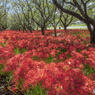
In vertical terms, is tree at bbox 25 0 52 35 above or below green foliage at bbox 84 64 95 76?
above

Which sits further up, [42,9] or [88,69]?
[42,9]

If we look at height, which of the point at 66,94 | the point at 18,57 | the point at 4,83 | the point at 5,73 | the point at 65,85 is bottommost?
the point at 4,83

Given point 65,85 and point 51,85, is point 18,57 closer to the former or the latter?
point 51,85

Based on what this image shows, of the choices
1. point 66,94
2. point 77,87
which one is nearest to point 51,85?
point 66,94

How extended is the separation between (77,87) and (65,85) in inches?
11.5

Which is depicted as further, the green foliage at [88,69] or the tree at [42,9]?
the tree at [42,9]

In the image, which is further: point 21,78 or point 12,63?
point 12,63

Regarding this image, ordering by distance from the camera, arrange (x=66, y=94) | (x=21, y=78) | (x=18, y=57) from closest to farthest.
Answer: (x=66, y=94) → (x=21, y=78) → (x=18, y=57)

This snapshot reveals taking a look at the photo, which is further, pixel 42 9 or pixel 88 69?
pixel 42 9

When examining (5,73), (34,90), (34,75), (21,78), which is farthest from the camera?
(5,73)

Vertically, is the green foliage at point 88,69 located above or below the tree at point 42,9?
below

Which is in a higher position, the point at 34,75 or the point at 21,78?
the point at 34,75

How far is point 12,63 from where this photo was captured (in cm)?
250

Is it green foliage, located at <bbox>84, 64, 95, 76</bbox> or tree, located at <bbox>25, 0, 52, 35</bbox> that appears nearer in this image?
green foliage, located at <bbox>84, 64, 95, 76</bbox>
